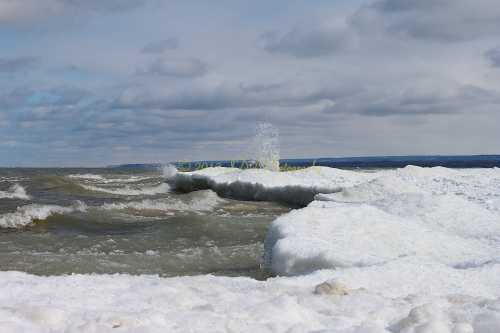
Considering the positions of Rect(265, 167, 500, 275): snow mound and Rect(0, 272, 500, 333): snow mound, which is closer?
Rect(0, 272, 500, 333): snow mound

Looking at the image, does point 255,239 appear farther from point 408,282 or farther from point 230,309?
point 230,309

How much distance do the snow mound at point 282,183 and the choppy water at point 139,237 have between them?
68 cm

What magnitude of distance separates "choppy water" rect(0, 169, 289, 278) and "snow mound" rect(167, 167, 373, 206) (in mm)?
682

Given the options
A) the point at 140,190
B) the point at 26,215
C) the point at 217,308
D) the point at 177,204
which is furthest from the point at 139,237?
the point at 140,190

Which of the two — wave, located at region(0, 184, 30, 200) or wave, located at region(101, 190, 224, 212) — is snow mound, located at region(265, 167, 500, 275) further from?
wave, located at region(0, 184, 30, 200)

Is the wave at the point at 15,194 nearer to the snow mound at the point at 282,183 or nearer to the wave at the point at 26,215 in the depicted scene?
the snow mound at the point at 282,183

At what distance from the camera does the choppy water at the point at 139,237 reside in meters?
7.73

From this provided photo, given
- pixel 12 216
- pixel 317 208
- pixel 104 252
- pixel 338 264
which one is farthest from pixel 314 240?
pixel 12 216

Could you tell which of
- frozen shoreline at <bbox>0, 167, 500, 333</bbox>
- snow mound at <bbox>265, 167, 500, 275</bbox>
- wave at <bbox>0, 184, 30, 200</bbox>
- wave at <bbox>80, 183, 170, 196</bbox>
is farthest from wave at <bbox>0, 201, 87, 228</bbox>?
wave at <bbox>80, 183, 170, 196</bbox>

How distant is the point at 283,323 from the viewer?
305 centimetres

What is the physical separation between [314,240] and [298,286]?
5.08 feet

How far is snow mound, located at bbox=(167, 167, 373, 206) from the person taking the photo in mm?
16656

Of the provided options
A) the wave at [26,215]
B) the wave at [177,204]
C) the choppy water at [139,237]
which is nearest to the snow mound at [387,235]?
the choppy water at [139,237]

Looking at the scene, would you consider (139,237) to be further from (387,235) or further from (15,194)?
(15,194)
